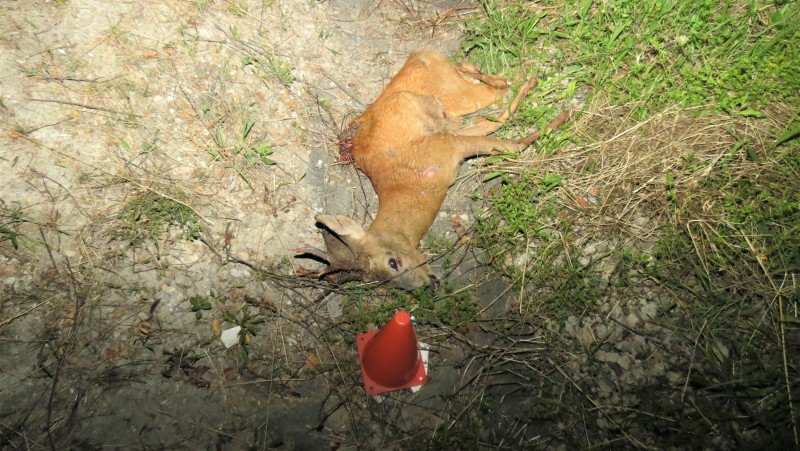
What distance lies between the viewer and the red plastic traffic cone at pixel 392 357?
3113 millimetres

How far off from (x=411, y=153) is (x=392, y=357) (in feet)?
5.54

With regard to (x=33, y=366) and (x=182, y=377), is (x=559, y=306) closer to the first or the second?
(x=182, y=377)

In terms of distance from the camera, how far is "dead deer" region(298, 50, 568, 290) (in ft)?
10.9

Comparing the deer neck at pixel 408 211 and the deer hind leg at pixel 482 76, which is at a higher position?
the deer hind leg at pixel 482 76

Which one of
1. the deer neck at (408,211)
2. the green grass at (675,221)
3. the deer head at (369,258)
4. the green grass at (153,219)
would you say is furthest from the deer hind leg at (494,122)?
the green grass at (153,219)

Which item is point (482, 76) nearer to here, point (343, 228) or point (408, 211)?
point (408, 211)

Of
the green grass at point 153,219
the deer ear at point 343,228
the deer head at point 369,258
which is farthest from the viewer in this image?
the green grass at point 153,219

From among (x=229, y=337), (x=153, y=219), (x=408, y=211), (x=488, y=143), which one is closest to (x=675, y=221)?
(x=488, y=143)

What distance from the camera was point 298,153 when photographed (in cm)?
461

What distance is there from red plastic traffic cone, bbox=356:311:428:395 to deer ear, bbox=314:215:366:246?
0.59m

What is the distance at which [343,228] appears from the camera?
10.2 ft

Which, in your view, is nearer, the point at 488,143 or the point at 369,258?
the point at 369,258

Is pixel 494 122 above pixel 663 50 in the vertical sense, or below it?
below

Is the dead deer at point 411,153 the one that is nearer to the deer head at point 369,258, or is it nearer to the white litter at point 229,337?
the deer head at point 369,258
